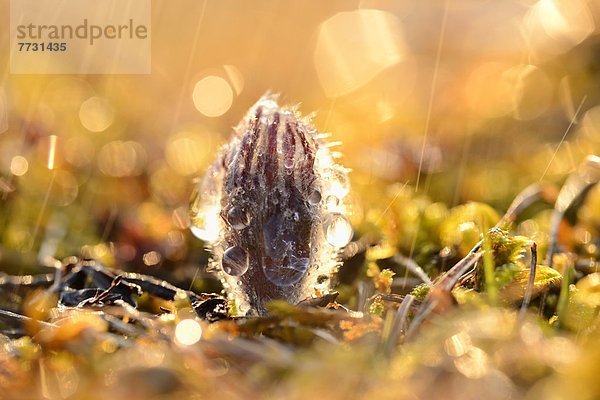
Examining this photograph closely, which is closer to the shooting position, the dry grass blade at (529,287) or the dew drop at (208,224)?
the dry grass blade at (529,287)

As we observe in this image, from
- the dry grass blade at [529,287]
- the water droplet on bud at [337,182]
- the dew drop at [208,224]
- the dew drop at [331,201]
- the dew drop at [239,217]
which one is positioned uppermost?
the water droplet on bud at [337,182]

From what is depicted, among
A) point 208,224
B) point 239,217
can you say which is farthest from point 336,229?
point 208,224

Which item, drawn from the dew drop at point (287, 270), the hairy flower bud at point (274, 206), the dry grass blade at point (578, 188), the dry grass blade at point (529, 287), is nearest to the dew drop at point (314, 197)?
the hairy flower bud at point (274, 206)

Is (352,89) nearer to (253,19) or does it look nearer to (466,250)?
(253,19)

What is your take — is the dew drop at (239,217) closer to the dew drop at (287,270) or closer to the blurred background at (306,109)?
the dew drop at (287,270)

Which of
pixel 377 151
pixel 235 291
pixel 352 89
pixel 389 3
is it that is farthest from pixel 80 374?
pixel 389 3

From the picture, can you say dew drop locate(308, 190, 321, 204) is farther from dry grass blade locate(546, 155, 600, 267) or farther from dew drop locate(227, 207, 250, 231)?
dry grass blade locate(546, 155, 600, 267)

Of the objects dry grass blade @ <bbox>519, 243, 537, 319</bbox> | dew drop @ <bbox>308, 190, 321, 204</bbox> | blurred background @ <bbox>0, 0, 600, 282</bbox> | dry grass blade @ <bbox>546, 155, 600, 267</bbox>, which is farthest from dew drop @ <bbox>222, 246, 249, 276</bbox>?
dry grass blade @ <bbox>546, 155, 600, 267</bbox>
